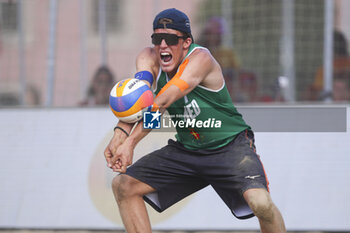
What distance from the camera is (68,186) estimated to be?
665cm


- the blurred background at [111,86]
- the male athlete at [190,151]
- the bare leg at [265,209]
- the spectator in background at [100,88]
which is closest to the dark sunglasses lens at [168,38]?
the male athlete at [190,151]

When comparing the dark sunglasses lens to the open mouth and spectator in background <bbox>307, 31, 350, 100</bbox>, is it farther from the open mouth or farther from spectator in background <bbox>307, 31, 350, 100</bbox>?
spectator in background <bbox>307, 31, 350, 100</bbox>

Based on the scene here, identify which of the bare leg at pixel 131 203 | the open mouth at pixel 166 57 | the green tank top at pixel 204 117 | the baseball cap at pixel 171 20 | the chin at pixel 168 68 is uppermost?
the baseball cap at pixel 171 20

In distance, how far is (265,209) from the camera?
175 inches

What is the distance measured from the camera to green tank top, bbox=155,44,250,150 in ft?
15.3

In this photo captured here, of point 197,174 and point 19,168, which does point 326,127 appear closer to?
point 197,174

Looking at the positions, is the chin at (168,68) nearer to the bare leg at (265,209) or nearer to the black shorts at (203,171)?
the black shorts at (203,171)

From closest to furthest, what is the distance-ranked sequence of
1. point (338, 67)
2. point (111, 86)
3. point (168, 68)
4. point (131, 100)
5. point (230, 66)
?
1. point (131, 100)
2. point (168, 68)
3. point (338, 67)
4. point (111, 86)
5. point (230, 66)

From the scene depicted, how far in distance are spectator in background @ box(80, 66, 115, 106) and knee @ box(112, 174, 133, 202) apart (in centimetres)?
291

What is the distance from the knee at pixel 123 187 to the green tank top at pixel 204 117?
545 millimetres

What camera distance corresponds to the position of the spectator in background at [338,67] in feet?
24.2

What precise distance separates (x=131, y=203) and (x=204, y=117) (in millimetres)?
876

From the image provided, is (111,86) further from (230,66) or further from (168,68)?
(168,68)

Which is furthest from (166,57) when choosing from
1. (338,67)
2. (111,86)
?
(338,67)
